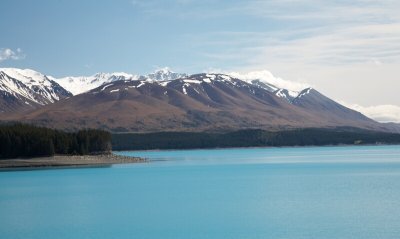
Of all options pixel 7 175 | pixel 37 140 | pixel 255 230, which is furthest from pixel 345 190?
pixel 37 140

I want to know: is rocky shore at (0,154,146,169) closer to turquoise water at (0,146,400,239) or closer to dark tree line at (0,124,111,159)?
dark tree line at (0,124,111,159)

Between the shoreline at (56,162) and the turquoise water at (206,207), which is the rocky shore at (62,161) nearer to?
the shoreline at (56,162)

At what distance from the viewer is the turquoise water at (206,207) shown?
1447 inches

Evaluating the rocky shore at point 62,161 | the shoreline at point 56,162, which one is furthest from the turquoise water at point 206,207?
the rocky shore at point 62,161

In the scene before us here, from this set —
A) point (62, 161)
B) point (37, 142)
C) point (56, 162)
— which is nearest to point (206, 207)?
point (56, 162)

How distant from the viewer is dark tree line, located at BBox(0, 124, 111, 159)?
102m

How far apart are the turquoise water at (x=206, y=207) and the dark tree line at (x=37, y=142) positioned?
27.5 metres

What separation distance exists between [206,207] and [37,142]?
60.0 metres

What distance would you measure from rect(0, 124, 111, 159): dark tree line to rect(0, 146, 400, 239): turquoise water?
2753 cm

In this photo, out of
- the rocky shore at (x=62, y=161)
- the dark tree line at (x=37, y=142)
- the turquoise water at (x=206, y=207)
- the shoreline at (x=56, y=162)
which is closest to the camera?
the turquoise water at (x=206, y=207)

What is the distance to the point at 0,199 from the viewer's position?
184 feet

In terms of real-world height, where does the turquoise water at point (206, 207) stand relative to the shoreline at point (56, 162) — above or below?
below

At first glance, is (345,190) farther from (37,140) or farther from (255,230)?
(37,140)

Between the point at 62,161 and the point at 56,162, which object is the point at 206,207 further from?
the point at 62,161
